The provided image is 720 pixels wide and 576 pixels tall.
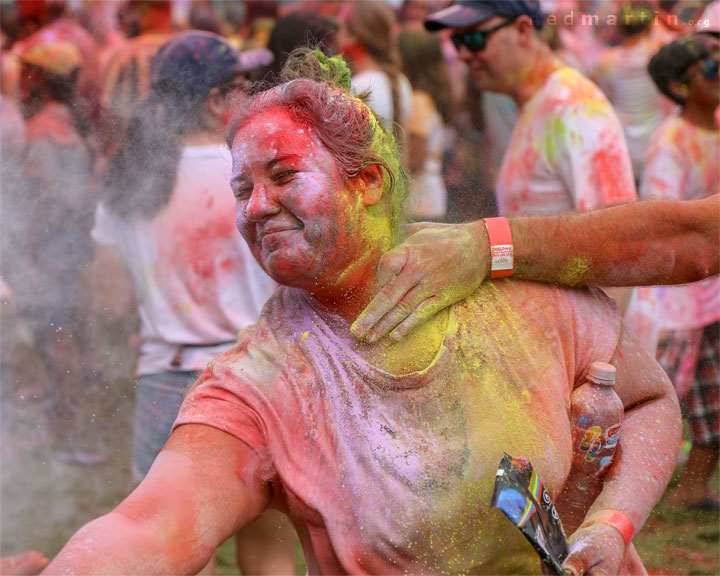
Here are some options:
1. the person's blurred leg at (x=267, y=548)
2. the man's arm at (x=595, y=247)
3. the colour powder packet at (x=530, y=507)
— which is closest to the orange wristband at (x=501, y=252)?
the man's arm at (x=595, y=247)

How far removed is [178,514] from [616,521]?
3.10ft

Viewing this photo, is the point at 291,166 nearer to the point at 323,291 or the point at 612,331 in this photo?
the point at 323,291

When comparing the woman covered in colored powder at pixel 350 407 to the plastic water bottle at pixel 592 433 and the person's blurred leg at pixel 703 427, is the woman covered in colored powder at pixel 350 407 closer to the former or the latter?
the plastic water bottle at pixel 592 433

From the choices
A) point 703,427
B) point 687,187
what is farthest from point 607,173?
point 703,427

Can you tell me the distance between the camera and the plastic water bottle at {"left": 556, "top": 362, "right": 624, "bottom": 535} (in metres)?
2.12

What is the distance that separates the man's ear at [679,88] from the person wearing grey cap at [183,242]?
2289mm

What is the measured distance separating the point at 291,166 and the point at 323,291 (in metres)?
0.29

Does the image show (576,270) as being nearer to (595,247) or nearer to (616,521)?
(595,247)

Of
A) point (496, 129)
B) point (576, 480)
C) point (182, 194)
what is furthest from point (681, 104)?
point (576, 480)

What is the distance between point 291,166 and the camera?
6.64ft

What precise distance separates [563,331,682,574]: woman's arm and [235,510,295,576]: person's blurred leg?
1.44 metres

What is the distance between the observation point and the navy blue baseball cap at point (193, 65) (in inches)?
137

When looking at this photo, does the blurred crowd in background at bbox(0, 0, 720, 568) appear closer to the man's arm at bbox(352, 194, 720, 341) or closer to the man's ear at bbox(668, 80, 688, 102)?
the man's ear at bbox(668, 80, 688, 102)

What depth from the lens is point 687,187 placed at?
4332 mm
